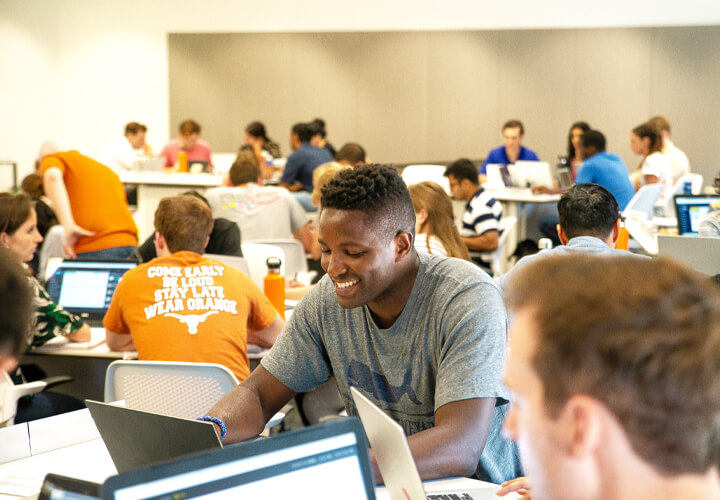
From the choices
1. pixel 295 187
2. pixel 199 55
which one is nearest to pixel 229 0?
pixel 199 55

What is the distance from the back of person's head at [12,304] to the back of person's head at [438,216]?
3.25 m

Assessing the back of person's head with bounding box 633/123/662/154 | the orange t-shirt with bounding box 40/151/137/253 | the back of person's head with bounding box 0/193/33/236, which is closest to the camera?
the back of person's head with bounding box 0/193/33/236

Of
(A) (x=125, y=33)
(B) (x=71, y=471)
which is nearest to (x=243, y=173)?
(B) (x=71, y=471)

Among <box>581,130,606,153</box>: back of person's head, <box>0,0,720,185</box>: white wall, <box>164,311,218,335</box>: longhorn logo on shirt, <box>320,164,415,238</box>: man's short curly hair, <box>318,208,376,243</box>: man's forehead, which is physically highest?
<box>0,0,720,185</box>: white wall

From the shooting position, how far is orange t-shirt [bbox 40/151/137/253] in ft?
16.3

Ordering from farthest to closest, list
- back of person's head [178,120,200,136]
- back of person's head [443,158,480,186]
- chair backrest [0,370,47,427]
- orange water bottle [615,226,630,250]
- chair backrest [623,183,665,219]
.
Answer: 1. back of person's head [178,120,200,136]
2. chair backrest [623,183,665,219]
3. back of person's head [443,158,480,186]
4. orange water bottle [615,226,630,250]
5. chair backrest [0,370,47,427]

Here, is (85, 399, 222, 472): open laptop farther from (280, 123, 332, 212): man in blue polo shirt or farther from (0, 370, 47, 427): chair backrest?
(280, 123, 332, 212): man in blue polo shirt

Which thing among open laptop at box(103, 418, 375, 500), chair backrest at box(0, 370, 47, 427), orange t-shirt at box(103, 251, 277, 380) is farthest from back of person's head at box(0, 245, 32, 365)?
chair backrest at box(0, 370, 47, 427)

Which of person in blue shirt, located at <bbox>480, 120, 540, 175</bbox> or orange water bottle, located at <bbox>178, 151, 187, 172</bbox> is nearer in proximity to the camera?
person in blue shirt, located at <bbox>480, 120, 540, 175</bbox>

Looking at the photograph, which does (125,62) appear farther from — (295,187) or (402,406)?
(402,406)

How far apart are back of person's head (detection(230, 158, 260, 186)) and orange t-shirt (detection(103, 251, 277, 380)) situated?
8.90 feet

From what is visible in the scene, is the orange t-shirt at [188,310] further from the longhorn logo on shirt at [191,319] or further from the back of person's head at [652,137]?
the back of person's head at [652,137]

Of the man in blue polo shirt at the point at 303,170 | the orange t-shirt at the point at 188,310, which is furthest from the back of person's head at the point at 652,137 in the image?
Result: the orange t-shirt at the point at 188,310

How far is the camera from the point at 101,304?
12.0ft
